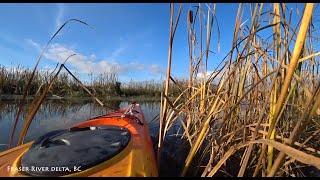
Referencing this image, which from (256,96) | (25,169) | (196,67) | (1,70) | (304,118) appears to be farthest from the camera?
(1,70)

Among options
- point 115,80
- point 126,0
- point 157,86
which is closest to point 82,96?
point 115,80

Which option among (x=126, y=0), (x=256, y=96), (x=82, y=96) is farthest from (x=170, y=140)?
(x=82, y=96)

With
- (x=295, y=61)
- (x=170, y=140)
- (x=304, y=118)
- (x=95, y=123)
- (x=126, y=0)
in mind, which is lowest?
(x=170, y=140)

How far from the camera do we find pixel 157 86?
2325 centimetres

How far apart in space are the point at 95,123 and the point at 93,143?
1.80m

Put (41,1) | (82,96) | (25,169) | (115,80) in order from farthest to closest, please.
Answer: (115,80) < (82,96) < (41,1) < (25,169)

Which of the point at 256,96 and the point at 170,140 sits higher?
the point at 256,96

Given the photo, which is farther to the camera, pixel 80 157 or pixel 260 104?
pixel 260 104

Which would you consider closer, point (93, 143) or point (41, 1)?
point (93, 143)

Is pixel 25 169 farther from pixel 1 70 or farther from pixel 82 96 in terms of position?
pixel 82 96

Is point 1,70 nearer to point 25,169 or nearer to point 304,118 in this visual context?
point 25,169

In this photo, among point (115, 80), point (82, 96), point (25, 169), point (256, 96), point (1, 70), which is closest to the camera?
point (25, 169)

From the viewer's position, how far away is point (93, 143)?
2145 mm

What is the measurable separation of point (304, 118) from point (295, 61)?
22cm
